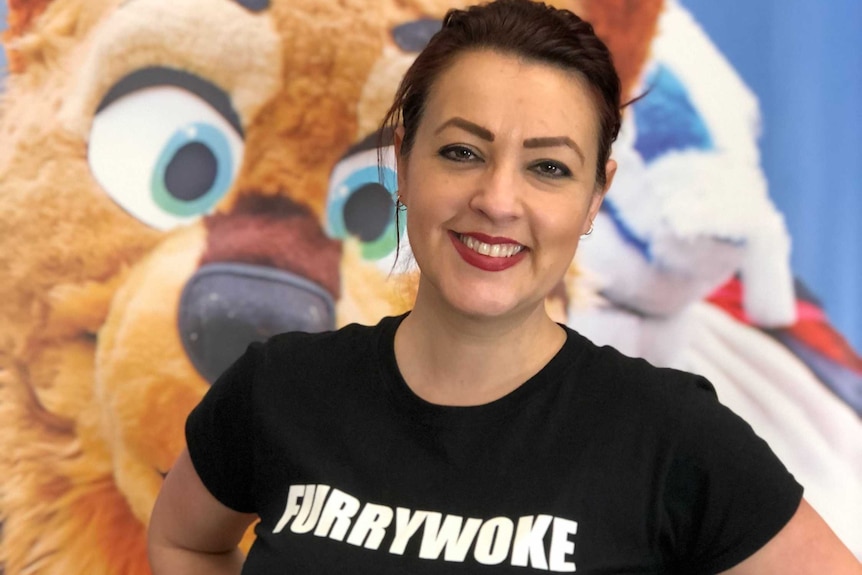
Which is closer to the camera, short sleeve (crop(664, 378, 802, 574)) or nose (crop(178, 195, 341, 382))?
short sleeve (crop(664, 378, 802, 574))

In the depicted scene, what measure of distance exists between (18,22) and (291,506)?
95 centimetres

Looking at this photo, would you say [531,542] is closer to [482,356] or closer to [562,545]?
[562,545]

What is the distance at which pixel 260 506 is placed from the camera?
897 millimetres

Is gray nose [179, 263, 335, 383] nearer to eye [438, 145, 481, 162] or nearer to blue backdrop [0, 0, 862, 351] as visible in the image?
eye [438, 145, 481, 162]

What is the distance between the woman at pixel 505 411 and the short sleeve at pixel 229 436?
0.03m

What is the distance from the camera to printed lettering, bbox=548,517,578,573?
72 centimetres

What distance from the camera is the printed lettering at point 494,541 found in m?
0.72

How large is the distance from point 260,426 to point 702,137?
0.79m

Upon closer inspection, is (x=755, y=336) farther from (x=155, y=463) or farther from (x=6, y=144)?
(x=6, y=144)

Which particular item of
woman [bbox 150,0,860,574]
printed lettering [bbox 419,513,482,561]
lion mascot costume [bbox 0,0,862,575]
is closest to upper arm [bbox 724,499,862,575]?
woman [bbox 150,0,860,574]

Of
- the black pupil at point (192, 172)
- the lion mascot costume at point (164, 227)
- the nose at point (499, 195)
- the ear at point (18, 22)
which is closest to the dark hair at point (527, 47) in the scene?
the nose at point (499, 195)

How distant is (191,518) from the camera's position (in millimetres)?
1036

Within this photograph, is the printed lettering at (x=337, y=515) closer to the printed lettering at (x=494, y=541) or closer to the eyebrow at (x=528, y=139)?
the printed lettering at (x=494, y=541)

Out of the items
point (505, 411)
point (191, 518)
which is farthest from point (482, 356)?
point (191, 518)
